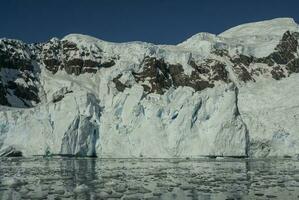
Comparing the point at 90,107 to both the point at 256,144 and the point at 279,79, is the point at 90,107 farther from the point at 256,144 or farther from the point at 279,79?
the point at 279,79

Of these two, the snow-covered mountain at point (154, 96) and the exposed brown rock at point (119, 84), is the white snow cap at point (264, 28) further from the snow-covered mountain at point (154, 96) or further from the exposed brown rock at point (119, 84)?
the exposed brown rock at point (119, 84)

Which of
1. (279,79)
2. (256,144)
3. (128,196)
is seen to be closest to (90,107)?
(256,144)

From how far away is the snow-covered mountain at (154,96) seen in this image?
1801 inches

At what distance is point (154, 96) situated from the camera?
164 feet

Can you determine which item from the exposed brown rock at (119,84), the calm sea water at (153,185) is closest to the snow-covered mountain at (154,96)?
the exposed brown rock at (119,84)

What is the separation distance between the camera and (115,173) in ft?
102

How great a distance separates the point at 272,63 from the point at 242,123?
→ 39074 millimetres

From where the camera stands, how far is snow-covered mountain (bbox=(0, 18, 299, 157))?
150 feet

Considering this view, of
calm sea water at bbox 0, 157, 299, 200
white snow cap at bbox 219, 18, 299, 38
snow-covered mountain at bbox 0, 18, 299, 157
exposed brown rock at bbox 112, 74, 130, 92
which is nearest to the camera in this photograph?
calm sea water at bbox 0, 157, 299, 200

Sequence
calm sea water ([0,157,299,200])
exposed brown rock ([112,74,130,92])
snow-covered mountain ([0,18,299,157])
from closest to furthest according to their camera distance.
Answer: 1. calm sea water ([0,157,299,200])
2. snow-covered mountain ([0,18,299,157])
3. exposed brown rock ([112,74,130,92])

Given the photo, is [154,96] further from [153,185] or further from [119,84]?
[153,185]

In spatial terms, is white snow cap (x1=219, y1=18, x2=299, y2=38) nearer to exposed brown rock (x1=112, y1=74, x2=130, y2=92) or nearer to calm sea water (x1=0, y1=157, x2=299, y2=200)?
exposed brown rock (x1=112, y1=74, x2=130, y2=92)

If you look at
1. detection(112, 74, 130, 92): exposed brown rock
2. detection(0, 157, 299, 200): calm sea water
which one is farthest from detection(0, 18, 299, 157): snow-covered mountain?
detection(0, 157, 299, 200): calm sea water

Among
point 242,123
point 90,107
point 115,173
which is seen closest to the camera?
point 115,173
